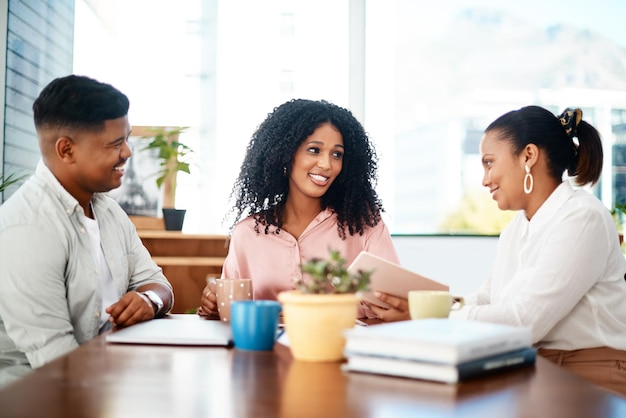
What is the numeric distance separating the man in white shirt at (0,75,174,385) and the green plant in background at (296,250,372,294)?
2.06 feet

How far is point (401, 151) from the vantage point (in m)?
4.44

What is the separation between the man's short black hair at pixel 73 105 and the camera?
1833 mm

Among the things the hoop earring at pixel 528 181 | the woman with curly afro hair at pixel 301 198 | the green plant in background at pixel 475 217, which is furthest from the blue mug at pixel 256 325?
the green plant in background at pixel 475 217

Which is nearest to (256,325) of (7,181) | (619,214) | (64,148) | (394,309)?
(394,309)

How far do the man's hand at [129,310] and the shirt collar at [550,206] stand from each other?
40.2 inches

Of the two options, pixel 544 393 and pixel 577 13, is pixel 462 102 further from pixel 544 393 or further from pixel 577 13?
pixel 544 393

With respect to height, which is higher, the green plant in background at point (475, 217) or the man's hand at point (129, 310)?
the green plant in background at point (475, 217)

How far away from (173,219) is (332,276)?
2.54m

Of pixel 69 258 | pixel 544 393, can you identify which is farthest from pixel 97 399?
pixel 69 258

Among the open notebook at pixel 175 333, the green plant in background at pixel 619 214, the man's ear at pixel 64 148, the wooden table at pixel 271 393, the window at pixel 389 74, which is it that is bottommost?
→ the wooden table at pixel 271 393

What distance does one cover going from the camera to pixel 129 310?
1.66 m

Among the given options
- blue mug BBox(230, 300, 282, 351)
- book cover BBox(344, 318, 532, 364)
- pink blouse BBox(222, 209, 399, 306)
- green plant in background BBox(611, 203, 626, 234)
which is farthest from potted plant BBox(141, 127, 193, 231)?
book cover BBox(344, 318, 532, 364)

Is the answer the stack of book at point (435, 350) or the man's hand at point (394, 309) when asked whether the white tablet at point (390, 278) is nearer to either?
the man's hand at point (394, 309)

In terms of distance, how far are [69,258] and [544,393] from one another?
3.75 feet
